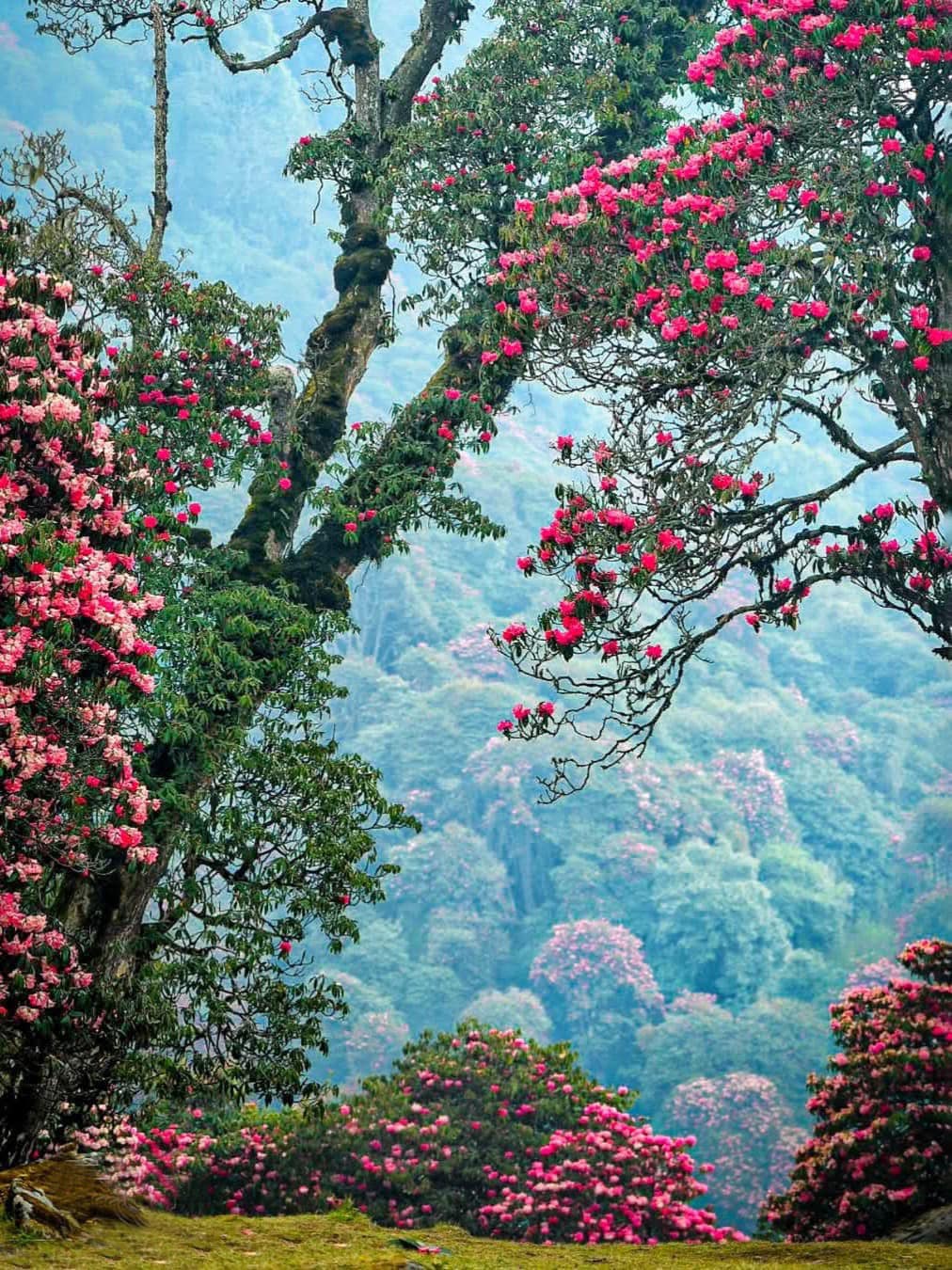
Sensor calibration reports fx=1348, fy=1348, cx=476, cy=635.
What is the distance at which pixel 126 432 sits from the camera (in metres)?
9.90

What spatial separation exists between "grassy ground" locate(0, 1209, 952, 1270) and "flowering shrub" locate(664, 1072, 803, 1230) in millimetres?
24944

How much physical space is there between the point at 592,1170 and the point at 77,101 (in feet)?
288

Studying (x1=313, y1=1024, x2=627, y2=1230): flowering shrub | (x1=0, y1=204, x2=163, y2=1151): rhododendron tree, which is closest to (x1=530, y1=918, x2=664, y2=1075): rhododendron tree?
(x1=313, y1=1024, x2=627, y2=1230): flowering shrub

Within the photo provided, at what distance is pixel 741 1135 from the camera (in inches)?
1287

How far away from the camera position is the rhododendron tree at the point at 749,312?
8.02 metres

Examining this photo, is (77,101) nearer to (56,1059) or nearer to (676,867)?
(676,867)

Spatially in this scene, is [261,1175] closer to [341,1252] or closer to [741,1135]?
[341,1252]

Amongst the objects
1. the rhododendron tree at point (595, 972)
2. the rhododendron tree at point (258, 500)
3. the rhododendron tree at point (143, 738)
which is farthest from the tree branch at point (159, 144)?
the rhododendron tree at point (595, 972)

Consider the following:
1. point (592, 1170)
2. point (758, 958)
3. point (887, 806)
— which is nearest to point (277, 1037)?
point (592, 1170)

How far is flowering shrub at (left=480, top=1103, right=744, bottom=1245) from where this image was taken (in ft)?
37.0

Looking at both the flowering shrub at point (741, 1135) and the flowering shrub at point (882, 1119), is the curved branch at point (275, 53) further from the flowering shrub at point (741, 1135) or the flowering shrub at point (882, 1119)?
the flowering shrub at point (741, 1135)

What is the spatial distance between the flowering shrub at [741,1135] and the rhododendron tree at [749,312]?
26.7m

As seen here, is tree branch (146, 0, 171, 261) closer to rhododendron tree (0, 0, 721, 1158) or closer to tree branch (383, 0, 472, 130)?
rhododendron tree (0, 0, 721, 1158)

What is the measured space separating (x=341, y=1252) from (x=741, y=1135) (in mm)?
28022
